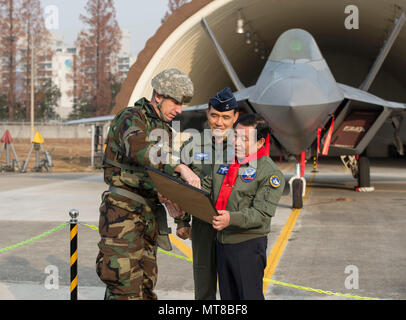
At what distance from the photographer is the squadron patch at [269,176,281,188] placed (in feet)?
11.5

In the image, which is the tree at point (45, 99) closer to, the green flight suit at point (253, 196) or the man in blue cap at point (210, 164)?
the man in blue cap at point (210, 164)

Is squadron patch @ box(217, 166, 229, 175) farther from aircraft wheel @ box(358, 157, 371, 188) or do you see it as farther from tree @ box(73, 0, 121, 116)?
tree @ box(73, 0, 121, 116)

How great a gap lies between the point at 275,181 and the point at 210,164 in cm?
54

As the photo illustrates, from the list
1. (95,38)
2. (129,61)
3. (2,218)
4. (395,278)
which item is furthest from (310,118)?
(129,61)

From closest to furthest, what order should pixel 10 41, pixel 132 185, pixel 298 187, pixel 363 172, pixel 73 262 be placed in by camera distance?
1. pixel 132 185
2. pixel 73 262
3. pixel 298 187
4. pixel 363 172
5. pixel 10 41

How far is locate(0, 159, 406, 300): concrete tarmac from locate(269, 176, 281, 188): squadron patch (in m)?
1.98

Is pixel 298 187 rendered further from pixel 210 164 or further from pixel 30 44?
pixel 30 44

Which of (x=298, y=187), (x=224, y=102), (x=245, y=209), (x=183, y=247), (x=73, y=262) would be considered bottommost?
(x=183, y=247)

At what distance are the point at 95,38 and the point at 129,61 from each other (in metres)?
98.2

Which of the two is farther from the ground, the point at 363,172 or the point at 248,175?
the point at 248,175

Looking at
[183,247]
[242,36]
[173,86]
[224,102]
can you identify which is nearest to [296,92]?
[183,247]

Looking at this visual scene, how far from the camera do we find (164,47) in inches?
681

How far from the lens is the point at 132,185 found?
11.2 ft
